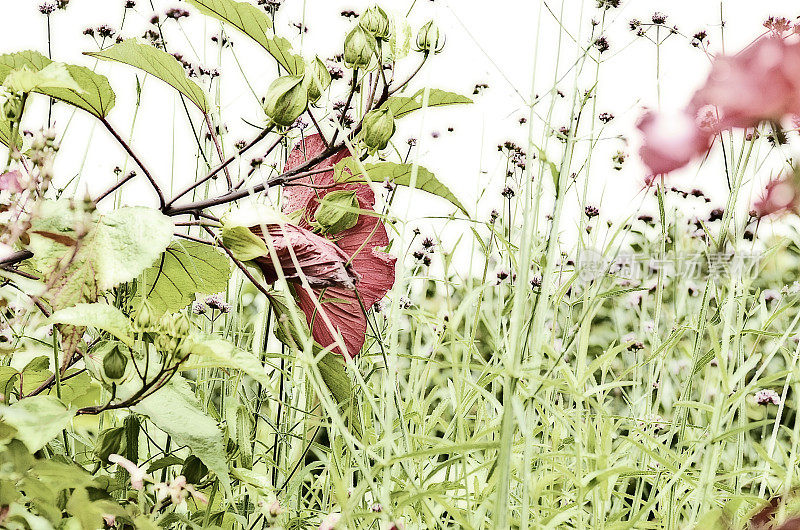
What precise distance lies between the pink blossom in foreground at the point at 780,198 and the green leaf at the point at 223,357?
32 centimetres

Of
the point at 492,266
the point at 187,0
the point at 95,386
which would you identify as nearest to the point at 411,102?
the point at 187,0

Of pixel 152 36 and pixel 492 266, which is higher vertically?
pixel 152 36

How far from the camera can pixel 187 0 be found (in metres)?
0.72

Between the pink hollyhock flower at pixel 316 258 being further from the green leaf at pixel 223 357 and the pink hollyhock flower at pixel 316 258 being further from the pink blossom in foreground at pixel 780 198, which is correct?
the pink blossom in foreground at pixel 780 198

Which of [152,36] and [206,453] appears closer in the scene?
[206,453]

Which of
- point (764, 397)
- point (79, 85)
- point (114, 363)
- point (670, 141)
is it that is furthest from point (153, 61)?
point (764, 397)

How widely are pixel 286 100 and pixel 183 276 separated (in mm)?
261

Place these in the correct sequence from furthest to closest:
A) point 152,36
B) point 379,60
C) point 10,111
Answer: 1. point 152,36
2. point 379,60
3. point 10,111

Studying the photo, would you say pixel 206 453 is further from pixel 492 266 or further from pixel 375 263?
pixel 492 266

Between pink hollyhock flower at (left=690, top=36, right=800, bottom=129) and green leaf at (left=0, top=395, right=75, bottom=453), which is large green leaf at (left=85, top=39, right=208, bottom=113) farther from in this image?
pink hollyhock flower at (left=690, top=36, right=800, bottom=129)

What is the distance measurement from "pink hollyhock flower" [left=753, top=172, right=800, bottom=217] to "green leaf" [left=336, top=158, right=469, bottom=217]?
0.83 feet

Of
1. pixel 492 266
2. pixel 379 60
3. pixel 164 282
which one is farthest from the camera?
pixel 492 266

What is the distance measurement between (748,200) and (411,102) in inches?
12.4

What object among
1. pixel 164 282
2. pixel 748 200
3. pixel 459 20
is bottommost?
pixel 164 282
